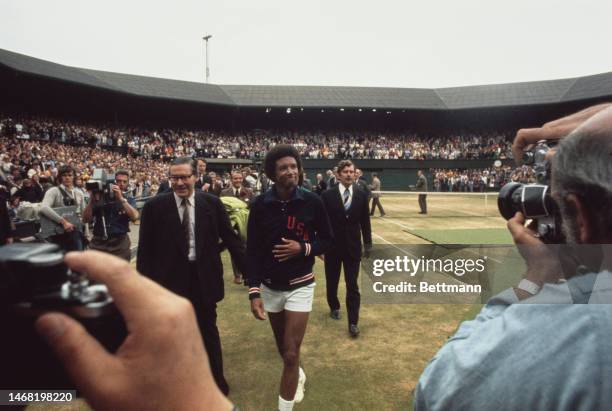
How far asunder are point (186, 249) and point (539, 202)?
10.4 feet

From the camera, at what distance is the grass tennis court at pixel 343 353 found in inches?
156

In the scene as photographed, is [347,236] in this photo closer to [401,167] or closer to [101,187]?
[101,187]

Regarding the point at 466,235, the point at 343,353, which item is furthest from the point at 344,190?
the point at 466,235

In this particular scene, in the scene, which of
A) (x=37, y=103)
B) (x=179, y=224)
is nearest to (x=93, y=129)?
(x=37, y=103)

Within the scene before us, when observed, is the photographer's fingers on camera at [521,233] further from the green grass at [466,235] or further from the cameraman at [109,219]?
the green grass at [466,235]

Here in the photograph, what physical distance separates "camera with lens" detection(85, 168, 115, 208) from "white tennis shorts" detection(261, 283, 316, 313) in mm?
3186

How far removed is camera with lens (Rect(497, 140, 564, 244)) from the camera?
1.24 meters

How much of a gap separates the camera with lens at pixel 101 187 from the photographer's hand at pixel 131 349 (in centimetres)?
541

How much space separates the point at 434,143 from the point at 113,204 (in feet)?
141

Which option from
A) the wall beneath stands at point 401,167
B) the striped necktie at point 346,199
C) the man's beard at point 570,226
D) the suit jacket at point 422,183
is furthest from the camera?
the wall beneath stands at point 401,167

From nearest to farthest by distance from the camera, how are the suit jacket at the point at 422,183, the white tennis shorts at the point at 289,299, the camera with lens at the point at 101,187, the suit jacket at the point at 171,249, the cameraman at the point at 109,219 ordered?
the white tennis shorts at the point at 289,299
the suit jacket at the point at 171,249
the camera with lens at the point at 101,187
the cameraman at the point at 109,219
the suit jacket at the point at 422,183

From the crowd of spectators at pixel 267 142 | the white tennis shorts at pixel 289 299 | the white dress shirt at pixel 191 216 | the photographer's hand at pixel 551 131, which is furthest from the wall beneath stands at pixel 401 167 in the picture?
the photographer's hand at pixel 551 131

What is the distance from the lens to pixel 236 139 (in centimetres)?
4172

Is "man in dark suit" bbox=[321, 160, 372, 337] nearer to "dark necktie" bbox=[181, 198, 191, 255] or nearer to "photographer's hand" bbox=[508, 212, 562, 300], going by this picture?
"dark necktie" bbox=[181, 198, 191, 255]
